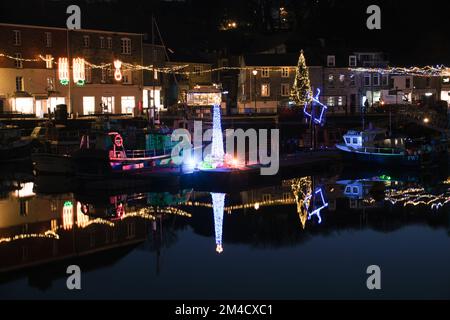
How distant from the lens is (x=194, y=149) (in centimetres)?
3859

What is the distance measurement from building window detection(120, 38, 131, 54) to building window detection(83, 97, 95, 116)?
559 centimetres

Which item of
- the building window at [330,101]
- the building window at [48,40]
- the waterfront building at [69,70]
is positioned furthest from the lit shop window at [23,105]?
the building window at [330,101]

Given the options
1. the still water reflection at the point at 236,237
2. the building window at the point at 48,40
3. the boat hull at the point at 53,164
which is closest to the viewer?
the still water reflection at the point at 236,237

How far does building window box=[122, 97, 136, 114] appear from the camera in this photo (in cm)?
6022

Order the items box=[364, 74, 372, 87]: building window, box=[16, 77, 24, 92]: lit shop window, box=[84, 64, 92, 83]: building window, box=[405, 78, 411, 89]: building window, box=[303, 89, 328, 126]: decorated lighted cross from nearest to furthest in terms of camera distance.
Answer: box=[303, 89, 328, 126]: decorated lighted cross → box=[16, 77, 24, 92]: lit shop window → box=[84, 64, 92, 83]: building window → box=[364, 74, 372, 87]: building window → box=[405, 78, 411, 89]: building window

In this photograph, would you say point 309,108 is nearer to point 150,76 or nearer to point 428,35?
point 150,76

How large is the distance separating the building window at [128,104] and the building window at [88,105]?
3.28 metres

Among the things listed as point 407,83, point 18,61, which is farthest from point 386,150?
point 407,83

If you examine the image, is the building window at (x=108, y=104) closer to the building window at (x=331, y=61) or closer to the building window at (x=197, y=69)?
the building window at (x=197, y=69)

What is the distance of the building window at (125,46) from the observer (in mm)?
60531

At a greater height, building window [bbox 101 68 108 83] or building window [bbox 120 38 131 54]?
building window [bbox 120 38 131 54]

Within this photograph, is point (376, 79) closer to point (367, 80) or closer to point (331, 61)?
point (367, 80)

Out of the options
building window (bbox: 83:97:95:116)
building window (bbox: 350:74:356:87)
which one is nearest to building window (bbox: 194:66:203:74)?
building window (bbox: 83:97:95:116)

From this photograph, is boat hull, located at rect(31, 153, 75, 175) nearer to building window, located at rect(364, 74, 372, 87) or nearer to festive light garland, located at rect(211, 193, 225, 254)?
festive light garland, located at rect(211, 193, 225, 254)
